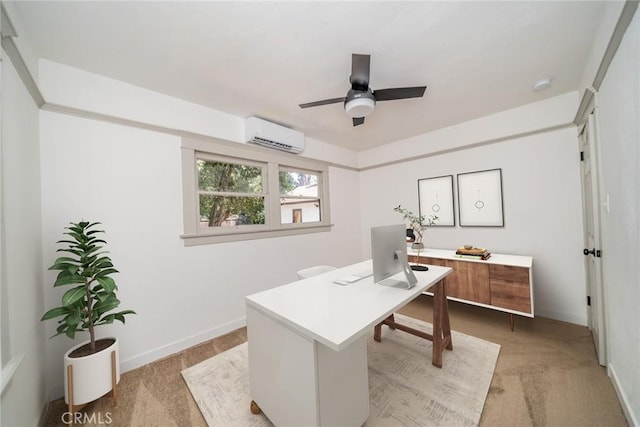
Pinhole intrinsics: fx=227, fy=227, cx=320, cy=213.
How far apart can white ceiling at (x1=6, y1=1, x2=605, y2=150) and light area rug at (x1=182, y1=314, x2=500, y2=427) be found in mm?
2607

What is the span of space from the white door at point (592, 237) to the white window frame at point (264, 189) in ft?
9.82

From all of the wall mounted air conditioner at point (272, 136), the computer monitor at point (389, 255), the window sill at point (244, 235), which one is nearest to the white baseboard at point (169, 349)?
the window sill at point (244, 235)

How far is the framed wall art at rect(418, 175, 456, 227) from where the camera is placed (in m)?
3.45

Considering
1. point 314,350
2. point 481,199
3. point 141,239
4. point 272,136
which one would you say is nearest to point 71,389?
point 141,239

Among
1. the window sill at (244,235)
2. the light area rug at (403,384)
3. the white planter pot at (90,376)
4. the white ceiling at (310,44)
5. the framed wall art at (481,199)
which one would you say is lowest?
the light area rug at (403,384)

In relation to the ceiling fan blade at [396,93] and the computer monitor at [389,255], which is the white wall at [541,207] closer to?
the ceiling fan blade at [396,93]

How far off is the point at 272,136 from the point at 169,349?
264cm

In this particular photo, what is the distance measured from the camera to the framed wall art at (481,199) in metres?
3.04

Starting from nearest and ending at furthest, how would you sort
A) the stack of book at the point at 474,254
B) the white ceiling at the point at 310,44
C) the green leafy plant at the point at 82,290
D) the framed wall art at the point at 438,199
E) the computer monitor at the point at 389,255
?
the white ceiling at the point at 310,44, the green leafy plant at the point at 82,290, the computer monitor at the point at 389,255, the stack of book at the point at 474,254, the framed wall art at the point at 438,199

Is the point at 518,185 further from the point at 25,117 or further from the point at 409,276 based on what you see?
the point at 25,117

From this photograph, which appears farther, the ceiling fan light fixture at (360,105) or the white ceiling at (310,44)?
the ceiling fan light fixture at (360,105)

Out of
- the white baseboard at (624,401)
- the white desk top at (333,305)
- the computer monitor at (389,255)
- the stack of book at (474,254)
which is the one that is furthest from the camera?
the stack of book at (474,254)

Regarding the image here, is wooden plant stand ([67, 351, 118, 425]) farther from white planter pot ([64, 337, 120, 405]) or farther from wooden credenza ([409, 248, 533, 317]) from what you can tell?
wooden credenza ([409, 248, 533, 317])

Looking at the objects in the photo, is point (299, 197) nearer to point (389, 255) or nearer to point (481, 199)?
point (389, 255)
